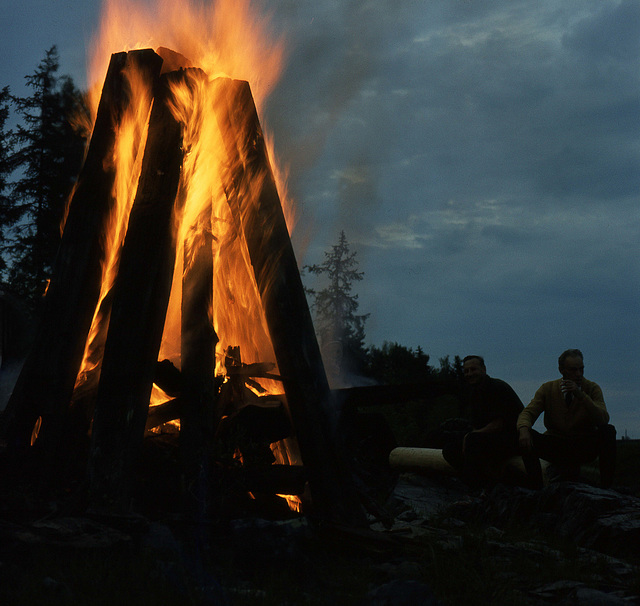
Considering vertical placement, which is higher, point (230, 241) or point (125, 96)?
point (125, 96)

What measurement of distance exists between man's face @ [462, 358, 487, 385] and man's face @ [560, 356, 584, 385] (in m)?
0.95

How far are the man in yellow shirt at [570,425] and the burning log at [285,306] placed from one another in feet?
8.64

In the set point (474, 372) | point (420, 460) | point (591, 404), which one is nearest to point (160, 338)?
point (474, 372)

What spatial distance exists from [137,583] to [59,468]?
220 centimetres

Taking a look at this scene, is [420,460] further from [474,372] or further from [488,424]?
[474,372]

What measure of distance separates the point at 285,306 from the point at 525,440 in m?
3.26

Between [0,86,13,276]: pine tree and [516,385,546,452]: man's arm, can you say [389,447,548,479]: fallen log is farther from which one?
[0,86,13,276]: pine tree

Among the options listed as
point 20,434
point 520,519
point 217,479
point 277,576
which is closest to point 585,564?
point 520,519

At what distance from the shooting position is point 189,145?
6.34 metres

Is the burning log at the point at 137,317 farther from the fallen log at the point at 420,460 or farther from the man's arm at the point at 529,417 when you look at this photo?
the fallen log at the point at 420,460

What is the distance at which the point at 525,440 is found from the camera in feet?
23.2

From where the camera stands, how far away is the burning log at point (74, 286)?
18.7 feet

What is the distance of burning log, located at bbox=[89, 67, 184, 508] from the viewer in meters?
4.93

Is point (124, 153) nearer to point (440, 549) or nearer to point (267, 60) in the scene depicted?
point (267, 60)
